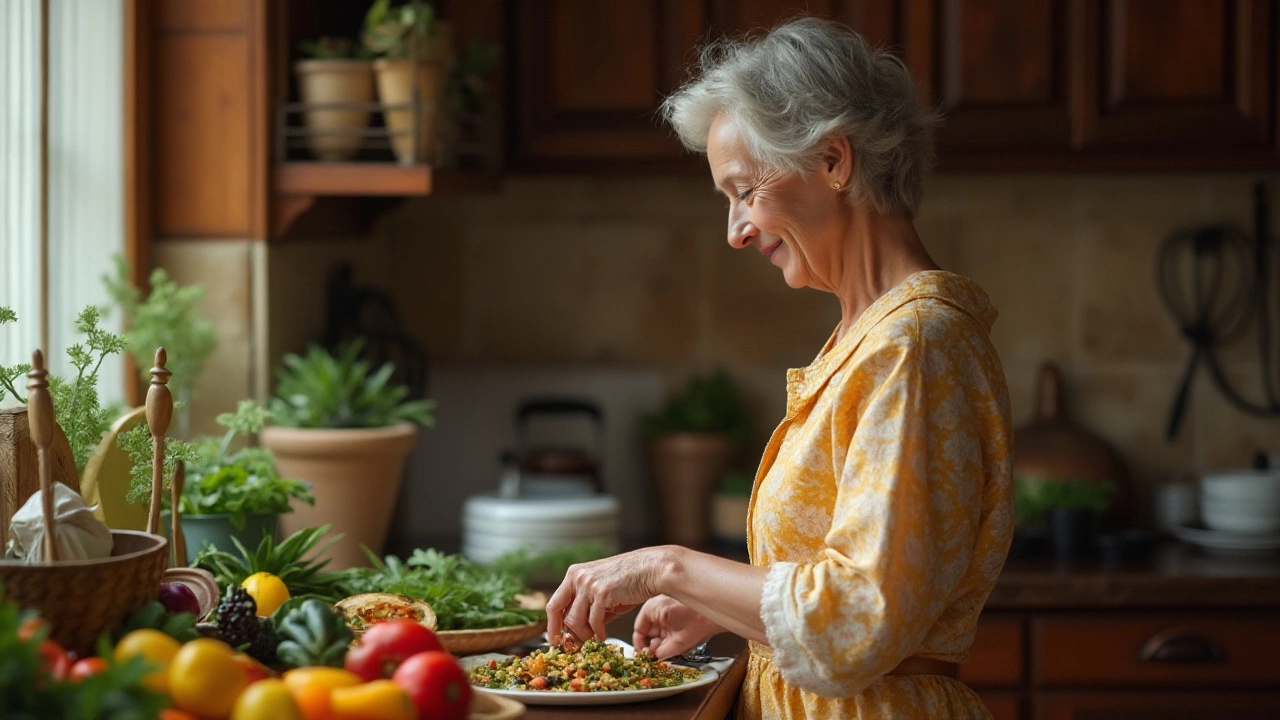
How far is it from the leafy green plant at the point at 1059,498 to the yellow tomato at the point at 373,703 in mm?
2130

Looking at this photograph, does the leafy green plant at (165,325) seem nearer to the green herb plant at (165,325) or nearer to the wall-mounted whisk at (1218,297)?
the green herb plant at (165,325)

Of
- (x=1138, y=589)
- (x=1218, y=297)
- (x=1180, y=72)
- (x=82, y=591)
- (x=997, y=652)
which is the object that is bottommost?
(x=997, y=652)

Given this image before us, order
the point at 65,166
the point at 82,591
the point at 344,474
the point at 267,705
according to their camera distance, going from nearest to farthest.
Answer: the point at 267,705, the point at 82,591, the point at 65,166, the point at 344,474

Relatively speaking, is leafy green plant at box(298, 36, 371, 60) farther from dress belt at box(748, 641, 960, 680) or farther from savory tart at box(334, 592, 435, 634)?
dress belt at box(748, 641, 960, 680)

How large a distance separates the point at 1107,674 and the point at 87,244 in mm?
2074

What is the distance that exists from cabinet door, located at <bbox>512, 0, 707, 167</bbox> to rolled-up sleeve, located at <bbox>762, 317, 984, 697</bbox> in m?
1.73

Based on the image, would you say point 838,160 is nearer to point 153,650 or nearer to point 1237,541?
point 153,650

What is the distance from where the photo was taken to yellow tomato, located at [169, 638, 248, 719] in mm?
996

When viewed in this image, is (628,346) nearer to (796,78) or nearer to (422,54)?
(422,54)

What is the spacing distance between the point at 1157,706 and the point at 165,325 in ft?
6.63

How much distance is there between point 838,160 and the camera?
148cm

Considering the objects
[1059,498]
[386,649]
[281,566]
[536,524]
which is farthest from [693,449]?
[386,649]

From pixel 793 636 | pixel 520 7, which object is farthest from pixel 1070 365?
pixel 793 636

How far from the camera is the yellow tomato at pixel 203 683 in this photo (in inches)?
39.2
